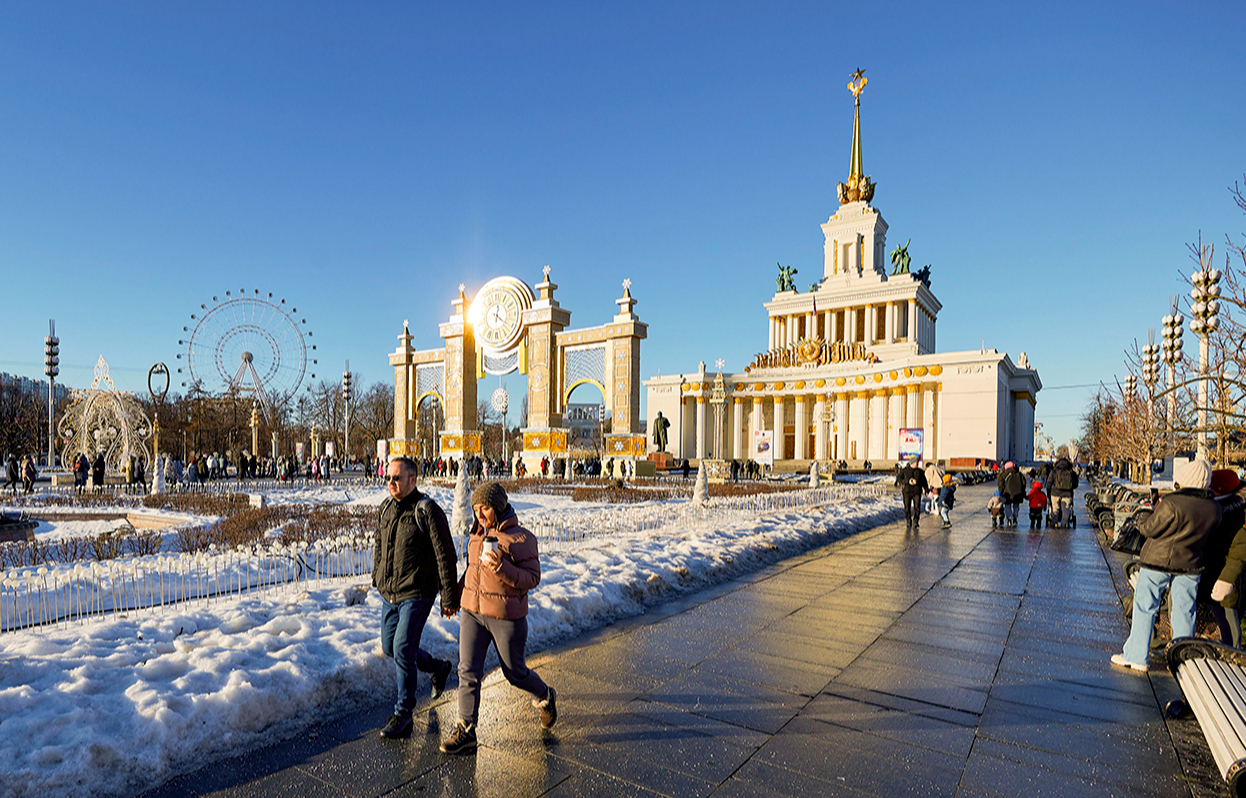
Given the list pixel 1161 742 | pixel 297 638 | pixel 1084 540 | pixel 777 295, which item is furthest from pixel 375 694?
pixel 777 295

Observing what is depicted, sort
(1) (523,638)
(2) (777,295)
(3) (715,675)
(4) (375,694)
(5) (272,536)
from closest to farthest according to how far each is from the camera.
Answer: (1) (523,638) → (4) (375,694) → (3) (715,675) → (5) (272,536) → (2) (777,295)

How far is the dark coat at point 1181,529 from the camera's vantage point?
5141 millimetres

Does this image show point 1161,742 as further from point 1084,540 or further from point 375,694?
point 1084,540

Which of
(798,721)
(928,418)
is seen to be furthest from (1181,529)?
(928,418)

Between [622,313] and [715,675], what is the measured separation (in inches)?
1249

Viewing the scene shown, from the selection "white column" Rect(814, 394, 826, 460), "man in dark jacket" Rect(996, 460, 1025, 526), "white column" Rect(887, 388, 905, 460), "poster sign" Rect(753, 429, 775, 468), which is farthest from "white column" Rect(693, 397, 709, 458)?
"man in dark jacket" Rect(996, 460, 1025, 526)

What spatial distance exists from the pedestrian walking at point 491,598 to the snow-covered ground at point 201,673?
1.29 metres

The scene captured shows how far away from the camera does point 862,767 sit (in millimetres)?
3869

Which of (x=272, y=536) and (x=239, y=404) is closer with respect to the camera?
(x=272, y=536)

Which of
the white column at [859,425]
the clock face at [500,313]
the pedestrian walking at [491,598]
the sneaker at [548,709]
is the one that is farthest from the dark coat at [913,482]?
the white column at [859,425]

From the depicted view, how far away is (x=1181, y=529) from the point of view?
17.1ft

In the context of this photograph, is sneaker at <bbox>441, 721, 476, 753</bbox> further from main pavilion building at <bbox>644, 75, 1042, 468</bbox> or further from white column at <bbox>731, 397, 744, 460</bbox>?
white column at <bbox>731, 397, 744, 460</bbox>

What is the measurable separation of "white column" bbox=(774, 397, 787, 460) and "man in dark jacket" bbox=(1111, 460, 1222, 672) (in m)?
67.8

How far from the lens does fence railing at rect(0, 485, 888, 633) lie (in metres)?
7.68
